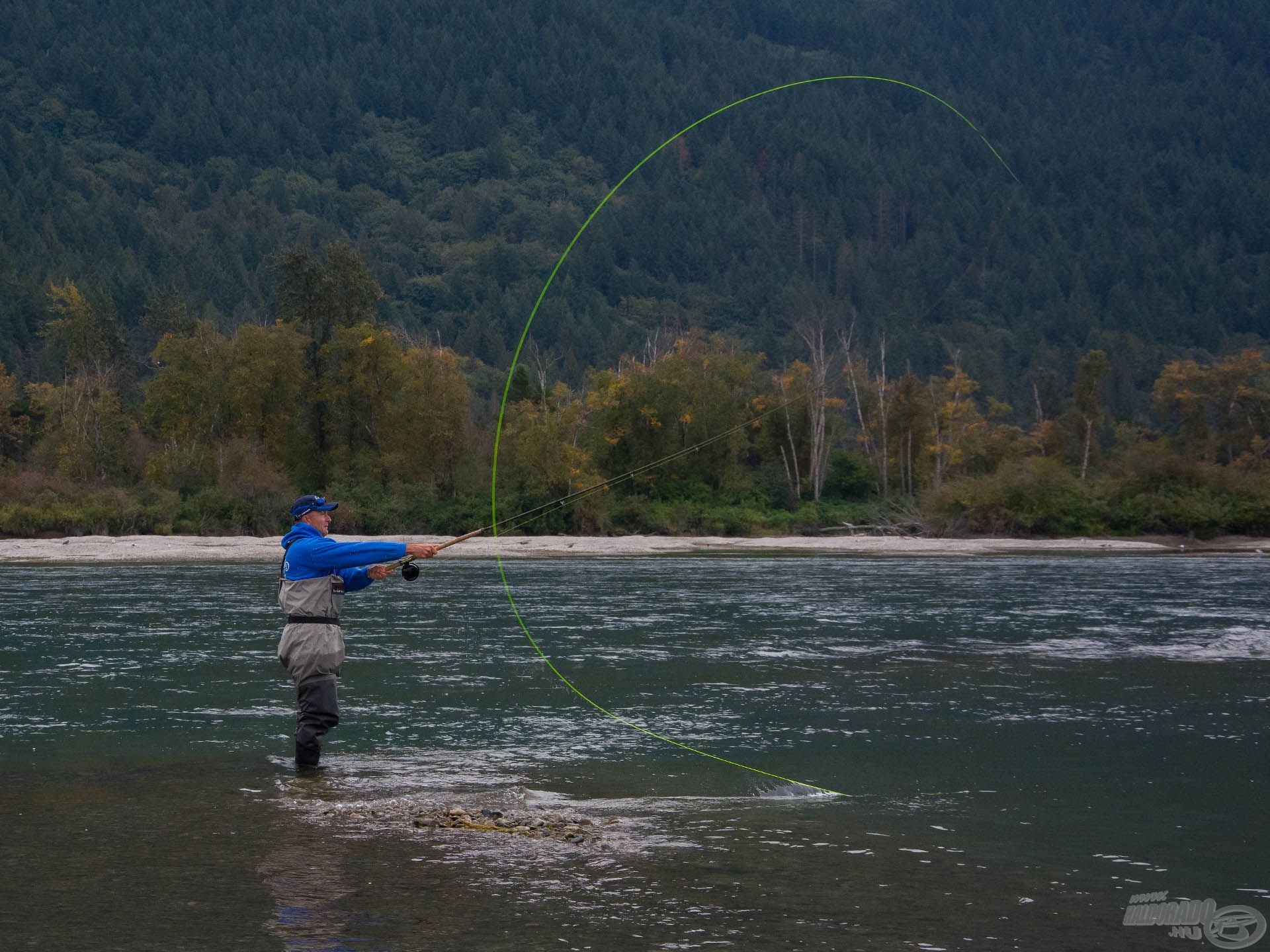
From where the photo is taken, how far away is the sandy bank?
3997 cm

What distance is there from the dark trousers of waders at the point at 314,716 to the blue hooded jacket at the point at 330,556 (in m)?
0.61

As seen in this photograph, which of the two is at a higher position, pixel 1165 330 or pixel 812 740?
pixel 1165 330

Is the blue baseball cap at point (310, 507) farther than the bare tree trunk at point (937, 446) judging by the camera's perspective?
No

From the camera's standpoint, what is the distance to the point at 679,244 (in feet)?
419

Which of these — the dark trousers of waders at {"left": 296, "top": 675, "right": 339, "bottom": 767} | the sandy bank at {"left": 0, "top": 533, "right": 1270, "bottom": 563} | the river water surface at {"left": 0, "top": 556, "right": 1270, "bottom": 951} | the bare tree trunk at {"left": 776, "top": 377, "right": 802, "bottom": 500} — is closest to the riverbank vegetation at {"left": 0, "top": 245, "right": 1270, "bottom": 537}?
the bare tree trunk at {"left": 776, "top": 377, "right": 802, "bottom": 500}

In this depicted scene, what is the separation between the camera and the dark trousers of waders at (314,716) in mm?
8406

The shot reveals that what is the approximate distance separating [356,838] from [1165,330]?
87509 millimetres

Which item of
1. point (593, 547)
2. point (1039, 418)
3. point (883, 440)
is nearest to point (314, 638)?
point (593, 547)

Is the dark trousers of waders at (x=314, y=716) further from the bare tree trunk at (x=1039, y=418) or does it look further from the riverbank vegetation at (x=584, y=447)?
the bare tree trunk at (x=1039, y=418)

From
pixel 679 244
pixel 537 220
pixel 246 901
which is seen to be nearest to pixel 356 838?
pixel 246 901

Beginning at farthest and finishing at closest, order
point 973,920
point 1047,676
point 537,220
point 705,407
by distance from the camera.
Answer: point 537,220
point 705,407
point 1047,676
point 973,920

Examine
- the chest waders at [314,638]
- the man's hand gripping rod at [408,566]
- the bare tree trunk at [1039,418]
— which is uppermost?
the bare tree trunk at [1039,418]

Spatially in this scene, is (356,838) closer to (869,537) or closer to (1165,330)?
(869,537)

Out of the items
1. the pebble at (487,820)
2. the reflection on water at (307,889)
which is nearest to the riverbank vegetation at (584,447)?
the pebble at (487,820)
